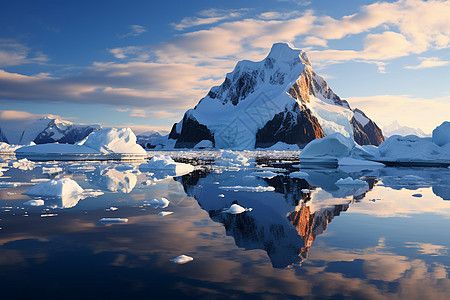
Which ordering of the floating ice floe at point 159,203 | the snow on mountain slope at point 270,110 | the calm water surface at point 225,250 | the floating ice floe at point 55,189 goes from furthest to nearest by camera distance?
the snow on mountain slope at point 270,110 < the floating ice floe at point 55,189 < the floating ice floe at point 159,203 < the calm water surface at point 225,250

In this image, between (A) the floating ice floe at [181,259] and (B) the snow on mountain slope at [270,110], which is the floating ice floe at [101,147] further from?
(B) the snow on mountain slope at [270,110]

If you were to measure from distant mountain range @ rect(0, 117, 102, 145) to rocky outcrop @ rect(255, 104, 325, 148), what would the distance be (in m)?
98.1

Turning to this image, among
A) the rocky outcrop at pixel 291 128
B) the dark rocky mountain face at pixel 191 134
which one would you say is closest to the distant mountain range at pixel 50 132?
the dark rocky mountain face at pixel 191 134

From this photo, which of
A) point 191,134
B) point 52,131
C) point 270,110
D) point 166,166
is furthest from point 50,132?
point 166,166

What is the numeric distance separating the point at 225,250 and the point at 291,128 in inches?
4807

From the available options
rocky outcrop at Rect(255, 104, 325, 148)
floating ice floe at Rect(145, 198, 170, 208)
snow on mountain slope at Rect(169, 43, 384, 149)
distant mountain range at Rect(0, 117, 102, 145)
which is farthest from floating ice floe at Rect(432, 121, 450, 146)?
distant mountain range at Rect(0, 117, 102, 145)

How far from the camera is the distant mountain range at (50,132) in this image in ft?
525

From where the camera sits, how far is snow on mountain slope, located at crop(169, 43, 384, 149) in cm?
12175

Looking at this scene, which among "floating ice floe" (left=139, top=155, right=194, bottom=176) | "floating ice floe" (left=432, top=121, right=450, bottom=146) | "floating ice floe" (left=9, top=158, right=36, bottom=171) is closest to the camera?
"floating ice floe" (left=139, top=155, right=194, bottom=176)

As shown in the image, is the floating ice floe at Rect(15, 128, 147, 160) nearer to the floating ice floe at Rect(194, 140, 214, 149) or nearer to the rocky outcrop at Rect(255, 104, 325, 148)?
the floating ice floe at Rect(194, 140, 214, 149)

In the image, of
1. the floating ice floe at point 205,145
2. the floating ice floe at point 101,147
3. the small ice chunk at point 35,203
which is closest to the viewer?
the small ice chunk at point 35,203

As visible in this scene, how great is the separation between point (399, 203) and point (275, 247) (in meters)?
6.78

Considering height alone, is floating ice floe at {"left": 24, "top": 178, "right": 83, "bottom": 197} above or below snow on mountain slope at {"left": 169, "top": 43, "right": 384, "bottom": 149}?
below

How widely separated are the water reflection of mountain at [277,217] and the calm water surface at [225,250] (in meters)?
0.03
